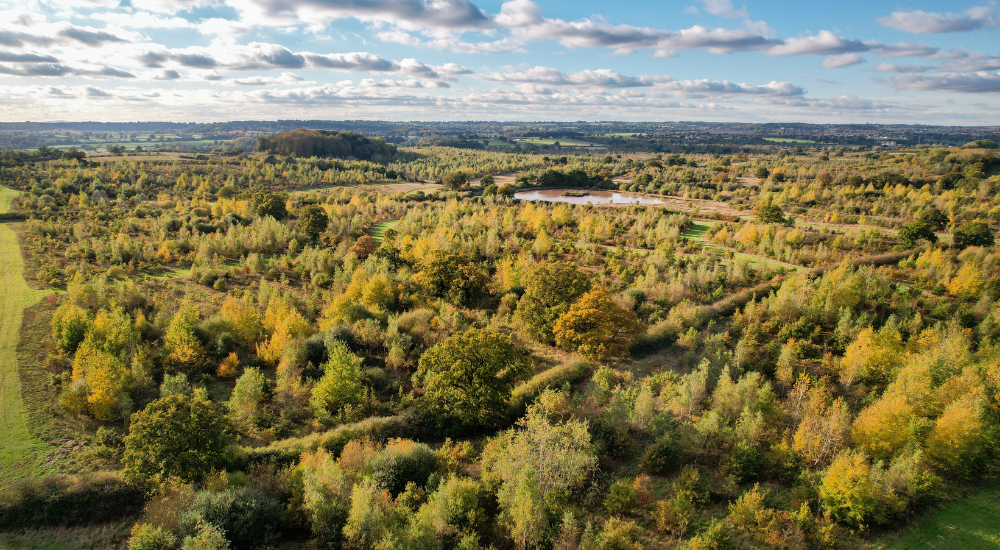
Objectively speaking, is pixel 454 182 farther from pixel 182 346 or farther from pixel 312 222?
pixel 182 346

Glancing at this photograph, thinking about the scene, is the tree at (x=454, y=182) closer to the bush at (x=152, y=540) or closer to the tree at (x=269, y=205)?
the tree at (x=269, y=205)

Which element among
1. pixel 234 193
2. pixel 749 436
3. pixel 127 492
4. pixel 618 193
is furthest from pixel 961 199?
pixel 234 193

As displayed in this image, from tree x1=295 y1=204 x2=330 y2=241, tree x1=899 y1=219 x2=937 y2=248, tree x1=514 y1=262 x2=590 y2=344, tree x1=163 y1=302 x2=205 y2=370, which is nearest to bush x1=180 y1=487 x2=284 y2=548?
tree x1=163 y1=302 x2=205 y2=370

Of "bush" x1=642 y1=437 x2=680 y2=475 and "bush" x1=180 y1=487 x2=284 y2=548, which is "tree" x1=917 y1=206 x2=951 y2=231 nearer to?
"bush" x1=642 y1=437 x2=680 y2=475

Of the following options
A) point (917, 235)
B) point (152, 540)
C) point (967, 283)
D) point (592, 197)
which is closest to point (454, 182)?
point (592, 197)

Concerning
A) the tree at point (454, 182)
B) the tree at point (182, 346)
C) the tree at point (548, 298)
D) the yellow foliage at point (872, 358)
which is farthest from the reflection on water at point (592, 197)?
the tree at point (182, 346)
